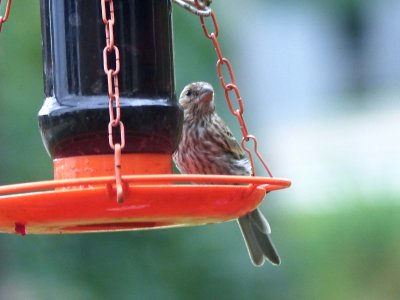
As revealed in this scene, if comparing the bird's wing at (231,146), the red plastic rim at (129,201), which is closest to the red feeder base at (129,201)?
the red plastic rim at (129,201)

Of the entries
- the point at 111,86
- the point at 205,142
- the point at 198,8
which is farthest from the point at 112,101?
the point at 205,142

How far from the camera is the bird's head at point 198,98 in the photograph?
662 centimetres

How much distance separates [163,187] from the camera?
3.67 m

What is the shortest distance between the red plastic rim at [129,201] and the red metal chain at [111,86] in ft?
0.20

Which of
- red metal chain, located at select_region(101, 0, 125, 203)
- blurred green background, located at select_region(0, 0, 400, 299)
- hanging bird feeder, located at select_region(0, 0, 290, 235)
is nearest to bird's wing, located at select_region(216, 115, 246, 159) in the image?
blurred green background, located at select_region(0, 0, 400, 299)

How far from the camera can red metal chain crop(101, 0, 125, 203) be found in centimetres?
352

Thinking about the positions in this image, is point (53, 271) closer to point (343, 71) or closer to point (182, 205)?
point (182, 205)

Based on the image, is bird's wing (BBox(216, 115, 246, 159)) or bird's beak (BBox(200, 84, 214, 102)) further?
bird's wing (BBox(216, 115, 246, 159))

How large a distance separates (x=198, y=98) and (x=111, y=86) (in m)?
2.77

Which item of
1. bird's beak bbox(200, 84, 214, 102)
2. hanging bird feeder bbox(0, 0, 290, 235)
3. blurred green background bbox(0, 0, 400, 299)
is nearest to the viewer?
hanging bird feeder bbox(0, 0, 290, 235)

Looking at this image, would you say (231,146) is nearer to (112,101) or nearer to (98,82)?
(98,82)

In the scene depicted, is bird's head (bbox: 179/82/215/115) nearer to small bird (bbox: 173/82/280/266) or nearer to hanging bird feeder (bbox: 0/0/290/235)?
small bird (bbox: 173/82/280/266)

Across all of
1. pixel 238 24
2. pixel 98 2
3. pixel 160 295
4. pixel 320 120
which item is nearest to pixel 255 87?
pixel 238 24

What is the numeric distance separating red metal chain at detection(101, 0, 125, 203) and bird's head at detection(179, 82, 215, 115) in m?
2.30
